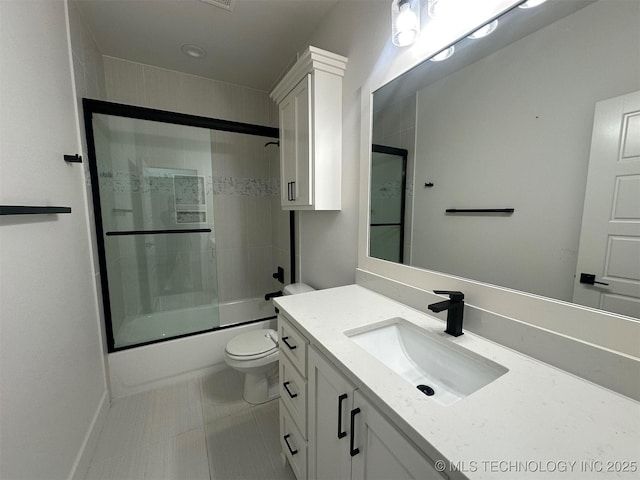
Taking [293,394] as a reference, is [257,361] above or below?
below

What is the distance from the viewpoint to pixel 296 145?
1.60 metres

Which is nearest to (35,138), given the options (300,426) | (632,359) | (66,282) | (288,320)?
(66,282)

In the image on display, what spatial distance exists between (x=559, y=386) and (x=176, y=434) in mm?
1811

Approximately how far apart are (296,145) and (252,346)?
1.34 meters

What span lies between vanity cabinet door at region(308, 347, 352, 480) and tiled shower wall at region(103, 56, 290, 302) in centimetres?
165

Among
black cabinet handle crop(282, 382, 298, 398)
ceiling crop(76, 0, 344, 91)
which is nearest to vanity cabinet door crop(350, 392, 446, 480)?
black cabinet handle crop(282, 382, 298, 398)

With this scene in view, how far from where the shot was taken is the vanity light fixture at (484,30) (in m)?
0.82

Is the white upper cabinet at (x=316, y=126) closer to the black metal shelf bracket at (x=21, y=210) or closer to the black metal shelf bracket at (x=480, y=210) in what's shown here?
the black metal shelf bracket at (x=480, y=210)

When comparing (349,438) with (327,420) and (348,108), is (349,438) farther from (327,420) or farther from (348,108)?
(348,108)

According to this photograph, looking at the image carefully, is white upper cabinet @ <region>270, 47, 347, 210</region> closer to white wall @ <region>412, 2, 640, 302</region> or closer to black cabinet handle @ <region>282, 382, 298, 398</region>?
white wall @ <region>412, 2, 640, 302</region>

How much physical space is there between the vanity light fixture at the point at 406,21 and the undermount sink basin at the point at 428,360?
45.1 inches

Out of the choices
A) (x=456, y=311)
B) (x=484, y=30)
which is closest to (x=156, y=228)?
(x=456, y=311)

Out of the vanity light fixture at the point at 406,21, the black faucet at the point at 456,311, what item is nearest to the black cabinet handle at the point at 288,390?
the black faucet at the point at 456,311

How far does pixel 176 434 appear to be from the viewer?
146 centimetres
